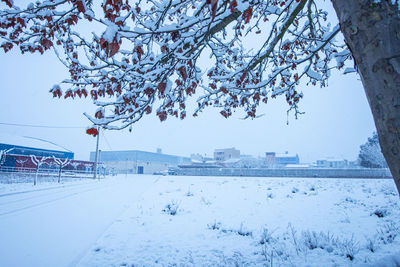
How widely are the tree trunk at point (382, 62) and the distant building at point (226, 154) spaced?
89.5 metres

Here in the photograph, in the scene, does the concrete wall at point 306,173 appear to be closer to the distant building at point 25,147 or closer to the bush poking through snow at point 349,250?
the distant building at point 25,147

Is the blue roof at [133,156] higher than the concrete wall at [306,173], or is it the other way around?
the blue roof at [133,156]

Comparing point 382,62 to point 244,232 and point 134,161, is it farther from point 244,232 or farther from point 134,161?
point 134,161

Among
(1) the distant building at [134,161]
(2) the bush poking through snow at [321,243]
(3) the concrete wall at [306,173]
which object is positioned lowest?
(3) the concrete wall at [306,173]

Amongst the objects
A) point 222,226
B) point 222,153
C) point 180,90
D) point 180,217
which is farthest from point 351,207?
point 222,153

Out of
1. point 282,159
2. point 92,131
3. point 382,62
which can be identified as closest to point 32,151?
point 92,131

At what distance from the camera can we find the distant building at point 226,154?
9125 centimetres

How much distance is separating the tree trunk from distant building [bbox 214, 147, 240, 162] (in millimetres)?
89502

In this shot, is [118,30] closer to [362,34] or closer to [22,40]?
[362,34]

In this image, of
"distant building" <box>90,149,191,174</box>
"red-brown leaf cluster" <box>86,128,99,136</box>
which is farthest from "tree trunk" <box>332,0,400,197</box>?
"distant building" <box>90,149,191,174</box>

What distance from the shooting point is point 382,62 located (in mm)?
1176

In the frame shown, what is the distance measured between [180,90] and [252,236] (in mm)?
3925

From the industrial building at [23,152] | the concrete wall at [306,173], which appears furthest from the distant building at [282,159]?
the industrial building at [23,152]

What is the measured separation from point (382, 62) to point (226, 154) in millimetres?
92823
